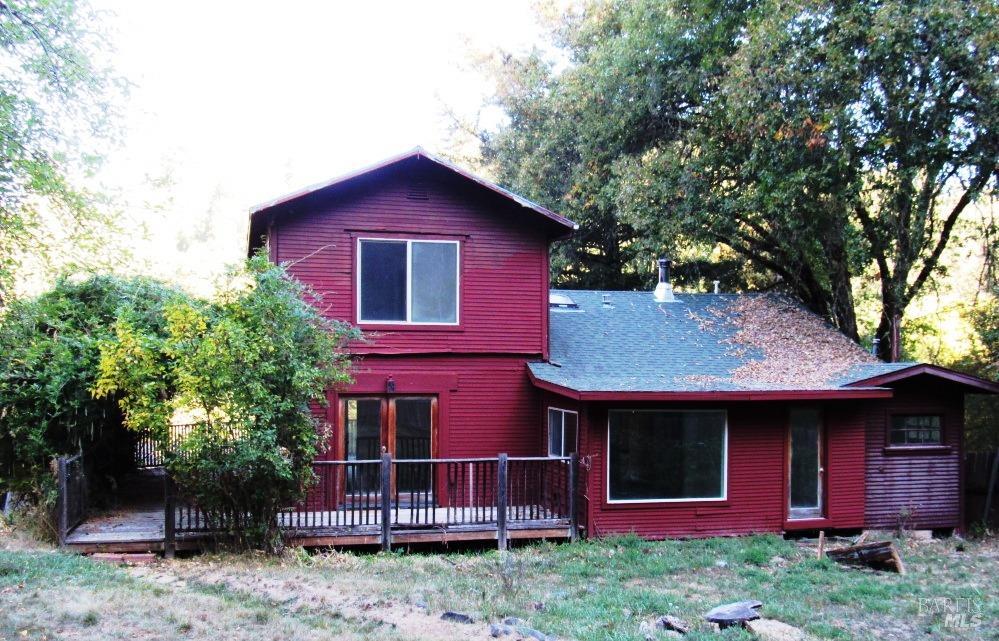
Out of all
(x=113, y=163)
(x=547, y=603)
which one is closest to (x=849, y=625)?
(x=547, y=603)

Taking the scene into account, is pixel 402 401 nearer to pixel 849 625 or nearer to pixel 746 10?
pixel 849 625

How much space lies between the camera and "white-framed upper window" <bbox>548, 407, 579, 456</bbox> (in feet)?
38.7

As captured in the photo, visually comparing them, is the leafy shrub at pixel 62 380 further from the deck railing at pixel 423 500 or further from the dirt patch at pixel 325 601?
the dirt patch at pixel 325 601

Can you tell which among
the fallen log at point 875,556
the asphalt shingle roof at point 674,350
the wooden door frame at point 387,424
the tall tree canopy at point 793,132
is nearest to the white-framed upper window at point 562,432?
the asphalt shingle roof at point 674,350

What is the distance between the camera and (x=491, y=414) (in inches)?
503

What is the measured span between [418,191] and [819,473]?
7840 mm

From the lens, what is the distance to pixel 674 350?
44.8 ft

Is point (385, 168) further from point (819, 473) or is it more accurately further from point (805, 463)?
point (819, 473)

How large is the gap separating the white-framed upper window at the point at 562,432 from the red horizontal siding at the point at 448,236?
45.6 inches

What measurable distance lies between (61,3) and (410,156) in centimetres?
490

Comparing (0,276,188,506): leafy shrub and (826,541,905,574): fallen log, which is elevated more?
(0,276,188,506): leafy shrub

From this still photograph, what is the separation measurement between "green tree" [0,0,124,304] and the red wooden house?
94.2 inches

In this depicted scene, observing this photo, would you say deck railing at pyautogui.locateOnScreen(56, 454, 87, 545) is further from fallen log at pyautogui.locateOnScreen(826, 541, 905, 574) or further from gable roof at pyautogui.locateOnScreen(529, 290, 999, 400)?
fallen log at pyautogui.locateOnScreen(826, 541, 905, 574)

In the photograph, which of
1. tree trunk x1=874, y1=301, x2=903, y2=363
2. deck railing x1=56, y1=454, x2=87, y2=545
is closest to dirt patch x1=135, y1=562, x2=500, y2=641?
deck railing x1=56, y1=454, x2=87, y2=545
